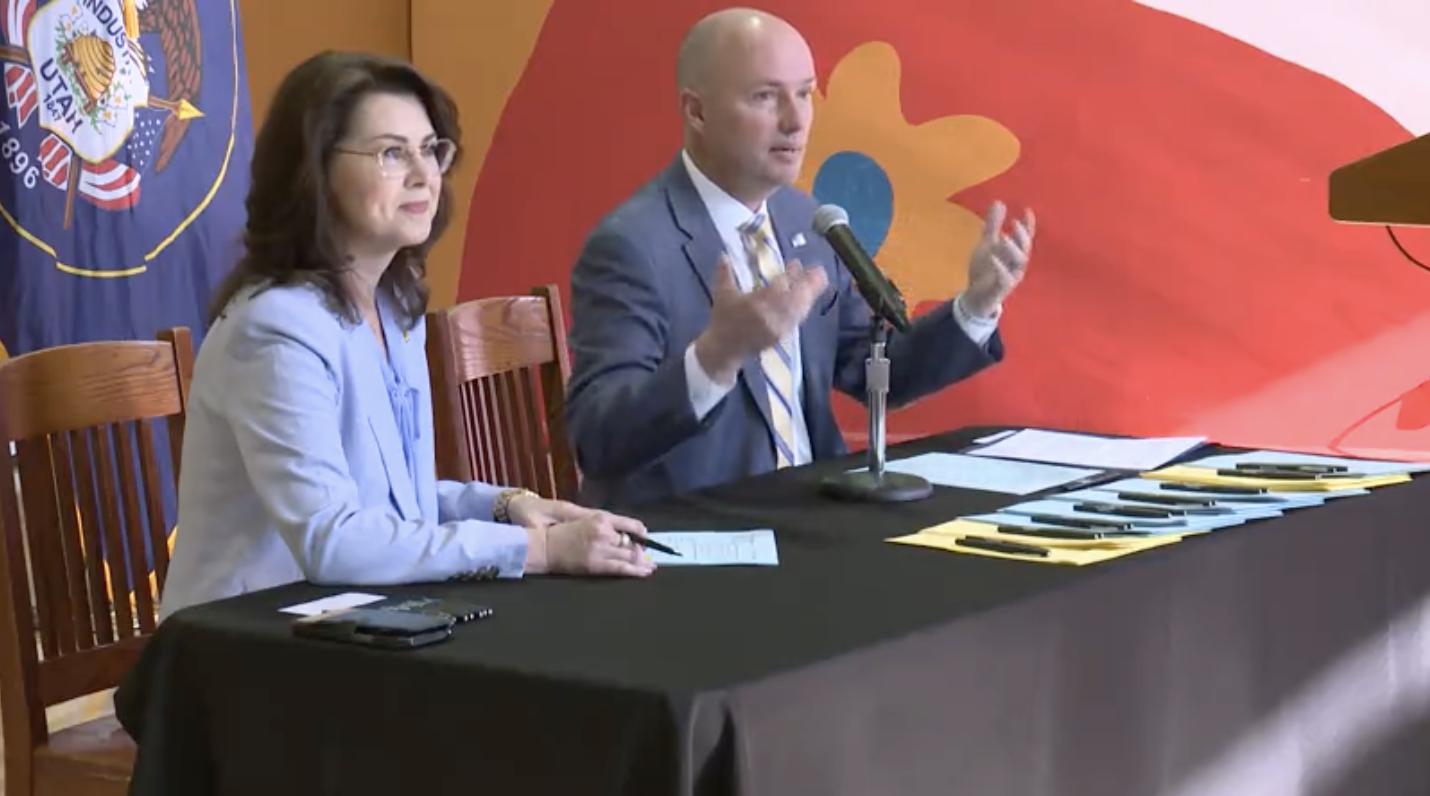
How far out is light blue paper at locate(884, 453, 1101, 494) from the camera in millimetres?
2336

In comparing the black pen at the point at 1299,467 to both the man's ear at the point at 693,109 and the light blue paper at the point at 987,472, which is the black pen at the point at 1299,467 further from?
the man's ear at the point at 693,109

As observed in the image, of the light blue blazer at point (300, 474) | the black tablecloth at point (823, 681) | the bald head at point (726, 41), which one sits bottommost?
the black tablecloth at point (823, 681)

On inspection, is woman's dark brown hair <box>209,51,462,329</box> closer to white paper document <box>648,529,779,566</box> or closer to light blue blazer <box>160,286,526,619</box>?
light blue blazer <box>160,286,526,619</box>

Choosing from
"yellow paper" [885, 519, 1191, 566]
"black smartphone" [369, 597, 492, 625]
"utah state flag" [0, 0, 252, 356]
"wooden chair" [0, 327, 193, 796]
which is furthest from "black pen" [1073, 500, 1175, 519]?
"utah state flag" [0, 0, 252, 356]

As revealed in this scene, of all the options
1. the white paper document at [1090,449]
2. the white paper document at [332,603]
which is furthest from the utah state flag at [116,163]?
the white paper document at [332,603]

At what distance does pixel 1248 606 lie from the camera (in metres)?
1.99

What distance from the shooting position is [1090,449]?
8.50 ft

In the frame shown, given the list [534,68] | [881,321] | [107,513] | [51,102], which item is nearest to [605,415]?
[881,321]

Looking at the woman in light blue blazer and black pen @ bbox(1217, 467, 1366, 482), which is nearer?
the woman in light blue blazer

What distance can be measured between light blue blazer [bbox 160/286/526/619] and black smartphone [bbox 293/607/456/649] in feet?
0.61

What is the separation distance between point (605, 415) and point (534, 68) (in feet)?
7.41

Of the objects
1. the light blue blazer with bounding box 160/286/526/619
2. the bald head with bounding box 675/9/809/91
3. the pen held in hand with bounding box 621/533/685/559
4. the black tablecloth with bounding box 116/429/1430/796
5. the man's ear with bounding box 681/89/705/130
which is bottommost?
the black tablecloth with bounding box 116/429/1430/796

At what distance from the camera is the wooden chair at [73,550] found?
2.11 metres

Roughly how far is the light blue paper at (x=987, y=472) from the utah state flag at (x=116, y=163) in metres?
1.63
